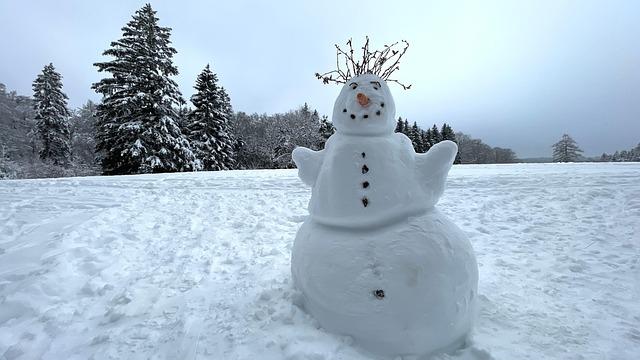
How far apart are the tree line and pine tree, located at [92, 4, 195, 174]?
0.15 feet

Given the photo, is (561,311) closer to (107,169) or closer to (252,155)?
(107,169)

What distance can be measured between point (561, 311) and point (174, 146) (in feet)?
54.9

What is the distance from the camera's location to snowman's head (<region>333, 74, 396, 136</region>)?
2.83m

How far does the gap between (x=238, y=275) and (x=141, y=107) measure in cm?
1526

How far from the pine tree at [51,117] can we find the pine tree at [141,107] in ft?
36.3

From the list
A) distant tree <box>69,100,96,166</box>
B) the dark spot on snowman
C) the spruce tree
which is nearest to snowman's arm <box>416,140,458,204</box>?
the dark spot on snowman

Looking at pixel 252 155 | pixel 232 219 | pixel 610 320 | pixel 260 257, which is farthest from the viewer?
pixel 252 155

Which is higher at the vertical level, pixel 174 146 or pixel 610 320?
pixel 174 146

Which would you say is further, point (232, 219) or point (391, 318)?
point (232, 219)

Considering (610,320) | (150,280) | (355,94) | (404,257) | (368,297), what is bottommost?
(610,320)

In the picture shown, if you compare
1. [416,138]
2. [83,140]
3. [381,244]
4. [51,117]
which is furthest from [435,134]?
[83,140]

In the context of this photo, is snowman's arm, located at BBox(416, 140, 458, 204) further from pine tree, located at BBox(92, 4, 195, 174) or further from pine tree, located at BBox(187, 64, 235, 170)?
pine tree, located at BBox(187, 64, 235, 170)

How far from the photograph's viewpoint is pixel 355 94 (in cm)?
284

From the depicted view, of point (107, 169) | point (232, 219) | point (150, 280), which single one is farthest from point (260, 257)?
point (107, 169)
